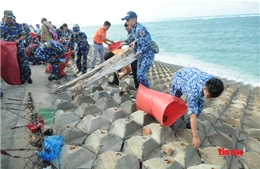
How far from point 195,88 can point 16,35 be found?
3.74m

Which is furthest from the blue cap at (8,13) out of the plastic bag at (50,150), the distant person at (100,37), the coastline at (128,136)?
the plastic bag at (50,150)

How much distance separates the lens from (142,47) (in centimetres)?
359

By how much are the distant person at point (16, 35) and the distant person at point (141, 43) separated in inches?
90.3

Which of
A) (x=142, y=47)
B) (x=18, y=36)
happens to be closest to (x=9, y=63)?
(x=18, y=36)

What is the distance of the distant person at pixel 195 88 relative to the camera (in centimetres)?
221

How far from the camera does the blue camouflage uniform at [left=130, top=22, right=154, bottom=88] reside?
3.51m

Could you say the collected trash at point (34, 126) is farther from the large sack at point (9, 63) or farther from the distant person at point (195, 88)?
the large sack at point (9, 63)

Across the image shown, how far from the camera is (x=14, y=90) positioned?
419cm

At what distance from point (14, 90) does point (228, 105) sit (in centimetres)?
426

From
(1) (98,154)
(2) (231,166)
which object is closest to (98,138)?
(1) (98,154)

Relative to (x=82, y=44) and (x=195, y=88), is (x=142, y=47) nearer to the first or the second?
(x=195, y=88)

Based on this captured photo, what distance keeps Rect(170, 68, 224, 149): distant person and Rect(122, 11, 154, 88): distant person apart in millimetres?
867

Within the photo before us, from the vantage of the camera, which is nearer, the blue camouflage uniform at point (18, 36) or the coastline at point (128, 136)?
the coastline at point (128, 136)

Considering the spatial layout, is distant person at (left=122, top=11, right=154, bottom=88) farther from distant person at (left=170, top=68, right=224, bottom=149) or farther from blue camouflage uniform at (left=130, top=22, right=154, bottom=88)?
distant person at (left=170, top=68, right=224, bottom=149)
